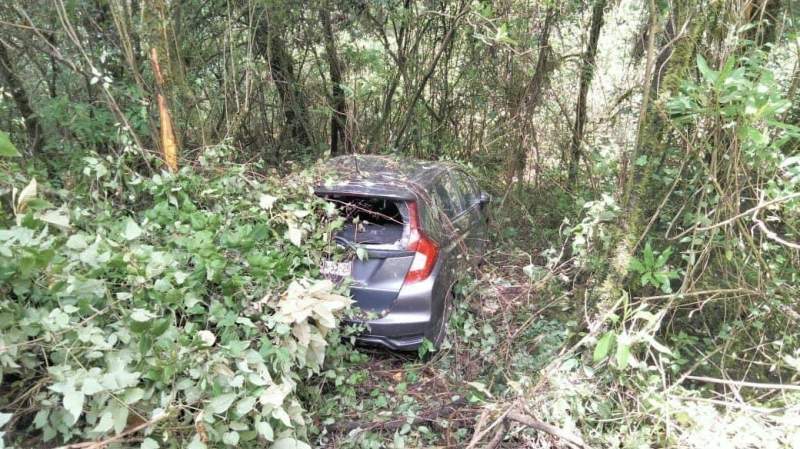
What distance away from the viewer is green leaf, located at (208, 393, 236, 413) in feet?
6.44

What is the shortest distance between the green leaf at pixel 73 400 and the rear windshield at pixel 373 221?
2161 millimetres

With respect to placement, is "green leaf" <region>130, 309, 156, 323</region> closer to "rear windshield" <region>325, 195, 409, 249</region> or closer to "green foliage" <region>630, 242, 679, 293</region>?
"rear windshield" <region>325, 195, 409, 249</region>

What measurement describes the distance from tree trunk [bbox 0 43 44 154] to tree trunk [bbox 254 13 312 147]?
3.19 meters

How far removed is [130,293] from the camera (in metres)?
2.26

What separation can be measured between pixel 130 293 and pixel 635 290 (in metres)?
3.31

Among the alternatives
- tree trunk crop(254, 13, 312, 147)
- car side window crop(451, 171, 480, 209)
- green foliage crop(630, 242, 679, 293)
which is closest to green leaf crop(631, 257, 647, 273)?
green foliage crop(630, 242, 679, 293)

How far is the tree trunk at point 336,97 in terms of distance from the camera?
24.4 ft

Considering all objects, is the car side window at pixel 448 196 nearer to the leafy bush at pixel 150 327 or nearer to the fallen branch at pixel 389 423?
the leafy bush at pixel 150 327

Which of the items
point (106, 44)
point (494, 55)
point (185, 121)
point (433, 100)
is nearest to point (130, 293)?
point (185, 121)

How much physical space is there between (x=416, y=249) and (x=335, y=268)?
0.66 m

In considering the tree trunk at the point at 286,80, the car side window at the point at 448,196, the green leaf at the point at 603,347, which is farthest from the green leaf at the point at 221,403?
the tree trunk at the point at 286,80

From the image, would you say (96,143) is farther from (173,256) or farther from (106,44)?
(173,256)

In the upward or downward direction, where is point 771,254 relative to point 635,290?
upward

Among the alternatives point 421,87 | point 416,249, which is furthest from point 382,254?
point 421,87
